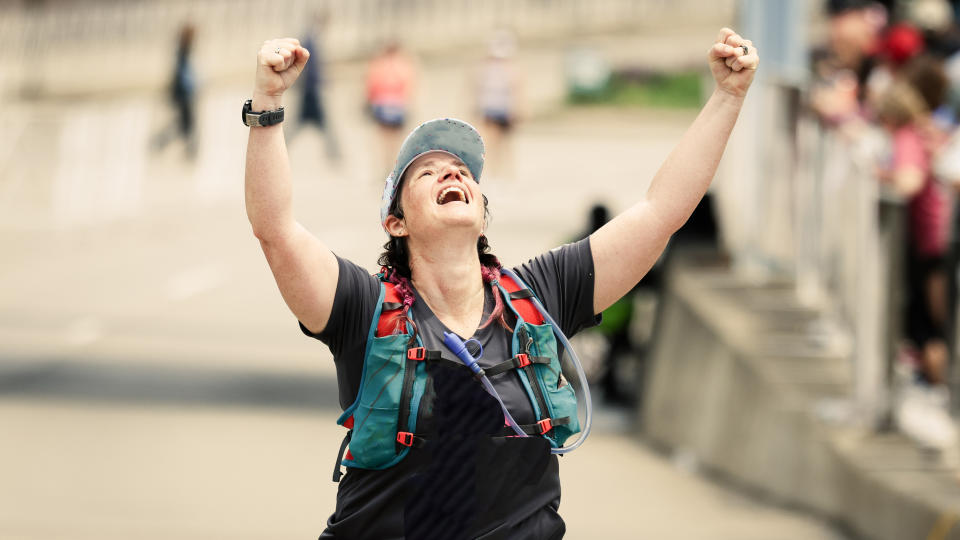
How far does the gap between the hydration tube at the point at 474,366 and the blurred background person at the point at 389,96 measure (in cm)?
2077

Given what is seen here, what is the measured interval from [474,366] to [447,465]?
211 millimetres

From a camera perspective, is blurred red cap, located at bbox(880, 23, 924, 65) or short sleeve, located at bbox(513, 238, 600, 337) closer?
short sleeve, located at bbox(513, 238, 600, 337)

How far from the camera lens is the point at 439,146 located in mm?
3836

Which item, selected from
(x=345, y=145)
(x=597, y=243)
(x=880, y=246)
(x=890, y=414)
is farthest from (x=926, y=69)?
(x=345, y=145)

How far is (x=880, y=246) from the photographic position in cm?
855

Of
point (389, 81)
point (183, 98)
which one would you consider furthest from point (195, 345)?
point (389, 81)

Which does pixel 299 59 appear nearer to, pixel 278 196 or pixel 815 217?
pixel 278 196

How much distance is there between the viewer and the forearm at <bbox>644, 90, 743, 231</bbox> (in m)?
3.90

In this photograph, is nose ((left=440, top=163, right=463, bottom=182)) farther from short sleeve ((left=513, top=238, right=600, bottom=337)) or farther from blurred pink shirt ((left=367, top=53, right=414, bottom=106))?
blurred pink shirt ((left=367, top=53, right=414, bottom=106))

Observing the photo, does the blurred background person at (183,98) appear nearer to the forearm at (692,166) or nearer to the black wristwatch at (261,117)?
the forearm at (692,166)

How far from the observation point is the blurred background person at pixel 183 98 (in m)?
23.9

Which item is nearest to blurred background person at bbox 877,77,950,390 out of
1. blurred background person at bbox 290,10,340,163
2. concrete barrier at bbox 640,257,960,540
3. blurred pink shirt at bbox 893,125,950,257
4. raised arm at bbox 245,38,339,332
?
blurred pink shirt at bbox 893,125,950,257

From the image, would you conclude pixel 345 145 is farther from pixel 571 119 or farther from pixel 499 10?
pixel 499 10

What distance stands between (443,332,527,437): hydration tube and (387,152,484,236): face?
0.24 meters
